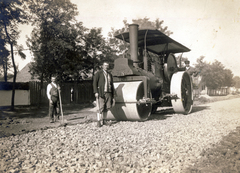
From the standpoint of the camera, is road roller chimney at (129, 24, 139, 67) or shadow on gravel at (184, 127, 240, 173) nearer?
shadow on gravel at (184, 127, 240, 173)

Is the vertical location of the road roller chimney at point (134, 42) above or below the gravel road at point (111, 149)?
above

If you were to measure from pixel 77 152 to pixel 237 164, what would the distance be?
247cm

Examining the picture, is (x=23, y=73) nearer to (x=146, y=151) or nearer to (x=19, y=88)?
(x=19, y=88)

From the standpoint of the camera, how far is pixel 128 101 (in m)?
5.86

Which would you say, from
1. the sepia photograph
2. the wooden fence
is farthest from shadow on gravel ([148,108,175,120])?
the wooden fence

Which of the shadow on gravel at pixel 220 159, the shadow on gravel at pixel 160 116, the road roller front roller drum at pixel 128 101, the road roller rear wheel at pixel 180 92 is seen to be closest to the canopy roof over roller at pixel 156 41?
the road roller rear wheel at pixel 180 92

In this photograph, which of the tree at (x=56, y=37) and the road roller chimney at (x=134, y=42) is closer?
the road roller chimney at (x=134, y=42)

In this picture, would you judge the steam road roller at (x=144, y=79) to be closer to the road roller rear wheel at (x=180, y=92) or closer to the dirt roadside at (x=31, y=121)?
the road roller rear wheel at (x=180, y=92)

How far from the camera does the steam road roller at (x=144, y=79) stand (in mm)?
5930

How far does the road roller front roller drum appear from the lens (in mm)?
5832

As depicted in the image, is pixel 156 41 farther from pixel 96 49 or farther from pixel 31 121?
pixel 96 49

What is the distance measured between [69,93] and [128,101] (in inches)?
506

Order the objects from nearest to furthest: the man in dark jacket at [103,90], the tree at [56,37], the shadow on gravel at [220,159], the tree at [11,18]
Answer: the shadow on gravel at [220,159] < the man in dark jacket at [103,90] < the tree at [11,18] < the tree at [56,37]

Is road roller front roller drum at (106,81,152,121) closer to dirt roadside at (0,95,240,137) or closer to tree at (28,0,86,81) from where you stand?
dirt roadside at (0,95,240,137)
